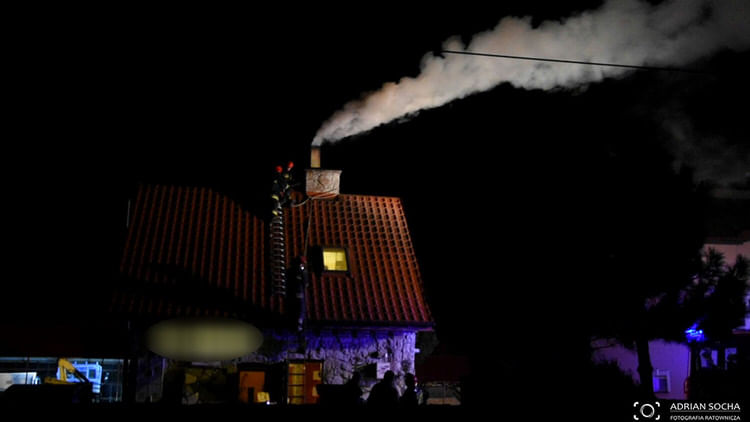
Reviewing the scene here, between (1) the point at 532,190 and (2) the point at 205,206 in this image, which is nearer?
(2) the point at 205,206

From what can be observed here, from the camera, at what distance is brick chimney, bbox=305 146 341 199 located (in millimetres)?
18172

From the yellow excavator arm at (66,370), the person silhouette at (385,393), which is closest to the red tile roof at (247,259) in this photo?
the yellow excavator arm at (66,370)

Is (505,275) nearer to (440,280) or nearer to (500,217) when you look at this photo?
(500,217)

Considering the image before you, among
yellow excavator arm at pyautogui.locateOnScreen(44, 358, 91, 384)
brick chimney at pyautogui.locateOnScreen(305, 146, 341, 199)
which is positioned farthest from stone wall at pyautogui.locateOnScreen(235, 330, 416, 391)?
brick chimney at pyautogui.locateOnScreen(305, 146, 341, 199)

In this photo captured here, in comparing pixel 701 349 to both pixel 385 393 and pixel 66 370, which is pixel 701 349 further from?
pixel 66 370

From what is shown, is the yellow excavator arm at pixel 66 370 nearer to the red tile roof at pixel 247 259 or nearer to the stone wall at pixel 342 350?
the red tile roof at pixel 247 259

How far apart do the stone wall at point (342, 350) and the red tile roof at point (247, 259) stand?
1.76ft

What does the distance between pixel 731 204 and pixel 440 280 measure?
11.3 m

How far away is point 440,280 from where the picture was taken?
28.2 metres

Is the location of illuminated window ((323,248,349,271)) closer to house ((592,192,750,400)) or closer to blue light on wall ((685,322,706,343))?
blue light on wall ((685,322,706,343))

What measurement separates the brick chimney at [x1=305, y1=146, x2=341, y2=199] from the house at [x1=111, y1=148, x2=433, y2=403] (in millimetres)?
930

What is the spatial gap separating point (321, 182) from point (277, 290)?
179 inches

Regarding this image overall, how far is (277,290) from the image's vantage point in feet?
47.7

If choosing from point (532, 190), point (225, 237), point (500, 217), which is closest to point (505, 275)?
point (500, 217)
